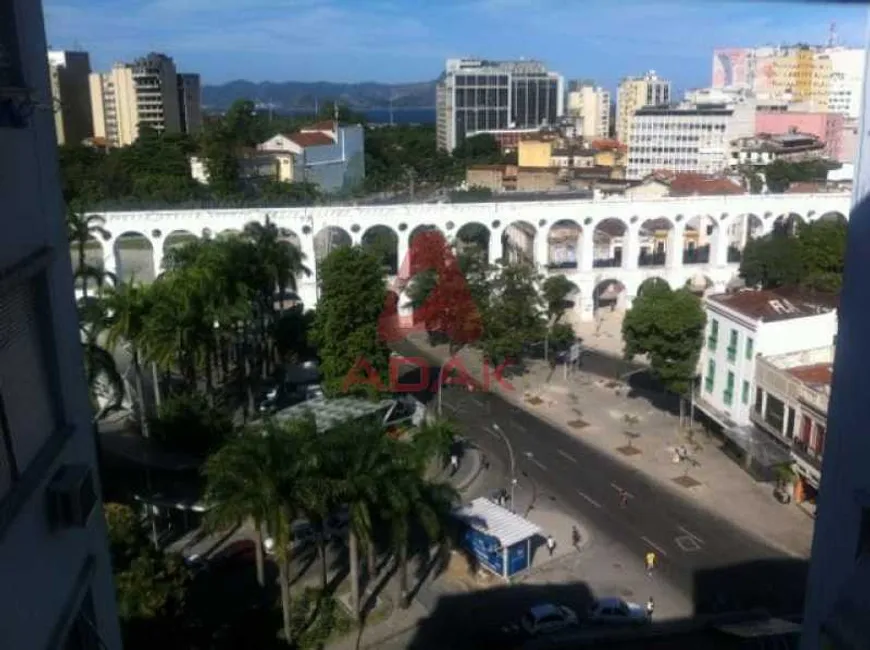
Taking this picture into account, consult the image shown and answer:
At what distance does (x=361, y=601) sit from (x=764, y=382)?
12.5 m

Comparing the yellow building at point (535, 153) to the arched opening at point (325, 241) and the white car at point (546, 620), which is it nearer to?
the arched opening at point (325, 241)

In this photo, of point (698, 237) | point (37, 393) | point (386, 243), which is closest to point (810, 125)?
point (698, 237)

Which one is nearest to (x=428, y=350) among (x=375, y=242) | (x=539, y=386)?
(x=539, y=386)

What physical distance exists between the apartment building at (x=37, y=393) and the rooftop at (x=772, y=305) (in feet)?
72.6

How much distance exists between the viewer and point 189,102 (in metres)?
93.7

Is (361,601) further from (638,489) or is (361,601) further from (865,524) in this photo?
(865,524)

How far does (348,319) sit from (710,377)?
11.2 meters

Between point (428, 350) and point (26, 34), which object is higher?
point (26, 34)

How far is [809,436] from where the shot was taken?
67.8 feet

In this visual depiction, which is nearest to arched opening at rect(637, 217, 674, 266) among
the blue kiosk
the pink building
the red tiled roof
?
the red tiled roof

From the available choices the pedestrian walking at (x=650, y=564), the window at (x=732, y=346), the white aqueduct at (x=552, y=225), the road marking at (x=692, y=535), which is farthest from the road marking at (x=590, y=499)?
the white aqueduct at (x=552, y=225)

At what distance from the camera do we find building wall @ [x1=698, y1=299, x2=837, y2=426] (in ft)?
76.7

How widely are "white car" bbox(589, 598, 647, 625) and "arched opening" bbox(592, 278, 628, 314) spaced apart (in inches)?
1078

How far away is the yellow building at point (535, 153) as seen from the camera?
8394 cm
